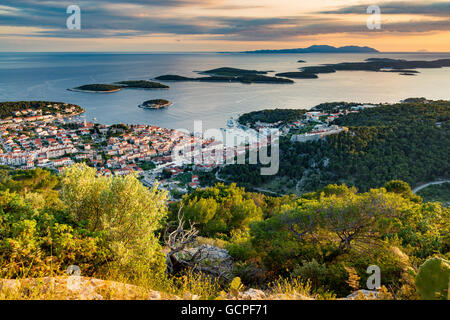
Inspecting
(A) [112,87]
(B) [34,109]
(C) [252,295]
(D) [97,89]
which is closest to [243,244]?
(C) [252,295]

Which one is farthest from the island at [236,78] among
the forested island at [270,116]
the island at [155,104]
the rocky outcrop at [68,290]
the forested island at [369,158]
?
the rocky outcrop at [68,290]

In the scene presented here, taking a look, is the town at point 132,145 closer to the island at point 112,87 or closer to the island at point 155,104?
the island at point 155,104

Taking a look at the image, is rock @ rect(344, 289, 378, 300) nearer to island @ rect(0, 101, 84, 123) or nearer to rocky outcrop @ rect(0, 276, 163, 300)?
rocky outcrop @ rect(0, 276, 163, 300)

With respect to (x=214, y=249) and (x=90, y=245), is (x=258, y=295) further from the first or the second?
(x=214, y=249)

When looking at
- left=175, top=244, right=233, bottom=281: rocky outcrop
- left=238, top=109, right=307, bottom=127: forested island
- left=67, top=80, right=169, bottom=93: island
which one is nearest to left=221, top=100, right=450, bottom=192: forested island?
left=175, top=244, right=233, bottom=281: rocky outcrop
